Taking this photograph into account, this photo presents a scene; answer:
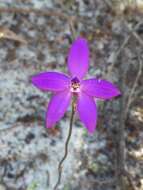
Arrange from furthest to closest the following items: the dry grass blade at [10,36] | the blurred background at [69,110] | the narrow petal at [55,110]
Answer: the dry grass blade at [10,36] → the blurred background at [69,110] → the narrow petal at [55,110]

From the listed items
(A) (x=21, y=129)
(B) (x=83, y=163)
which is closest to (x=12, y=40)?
(A) (x=21, y=129)

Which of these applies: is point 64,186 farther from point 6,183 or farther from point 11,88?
point 11,88

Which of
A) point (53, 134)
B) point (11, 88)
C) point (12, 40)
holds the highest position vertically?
point (12, 40)

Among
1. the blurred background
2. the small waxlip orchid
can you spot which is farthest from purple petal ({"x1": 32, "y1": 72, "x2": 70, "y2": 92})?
the blurred background

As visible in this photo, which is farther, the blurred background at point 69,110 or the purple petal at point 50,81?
the blurred background at point 69,110

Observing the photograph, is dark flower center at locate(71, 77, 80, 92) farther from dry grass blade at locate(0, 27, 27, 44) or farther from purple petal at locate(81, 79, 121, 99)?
dry grass blade at locate(0, 27, 27, 44)

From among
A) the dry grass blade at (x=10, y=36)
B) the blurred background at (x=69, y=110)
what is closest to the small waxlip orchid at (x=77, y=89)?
the blurred background at (x=69, y=110)

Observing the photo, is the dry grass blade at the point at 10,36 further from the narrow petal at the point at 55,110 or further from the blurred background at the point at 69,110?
the narrow petal at the point at 55,110
